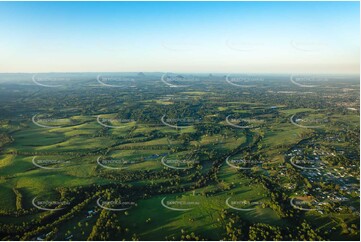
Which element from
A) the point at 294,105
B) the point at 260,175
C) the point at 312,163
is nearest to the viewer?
the point at 260,175

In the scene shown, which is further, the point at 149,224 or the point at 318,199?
the point at 318,199

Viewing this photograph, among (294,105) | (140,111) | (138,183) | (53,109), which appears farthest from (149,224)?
(294,105)

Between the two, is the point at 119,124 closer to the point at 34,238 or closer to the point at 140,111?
the point at 140,111

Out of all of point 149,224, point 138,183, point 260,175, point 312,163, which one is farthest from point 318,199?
point 138,183

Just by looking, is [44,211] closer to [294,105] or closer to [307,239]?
[307,239]

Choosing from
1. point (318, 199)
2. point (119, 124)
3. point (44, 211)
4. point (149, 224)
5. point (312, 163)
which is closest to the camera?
point (149, 224)

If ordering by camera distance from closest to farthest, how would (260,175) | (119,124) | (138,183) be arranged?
(138,183), (260,175), (119,124)

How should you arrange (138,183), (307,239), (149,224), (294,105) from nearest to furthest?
1. (307,239)
2. (149,224)
3. (138,183)
4. (294,105)

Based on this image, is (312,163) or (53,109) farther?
(53,109)
